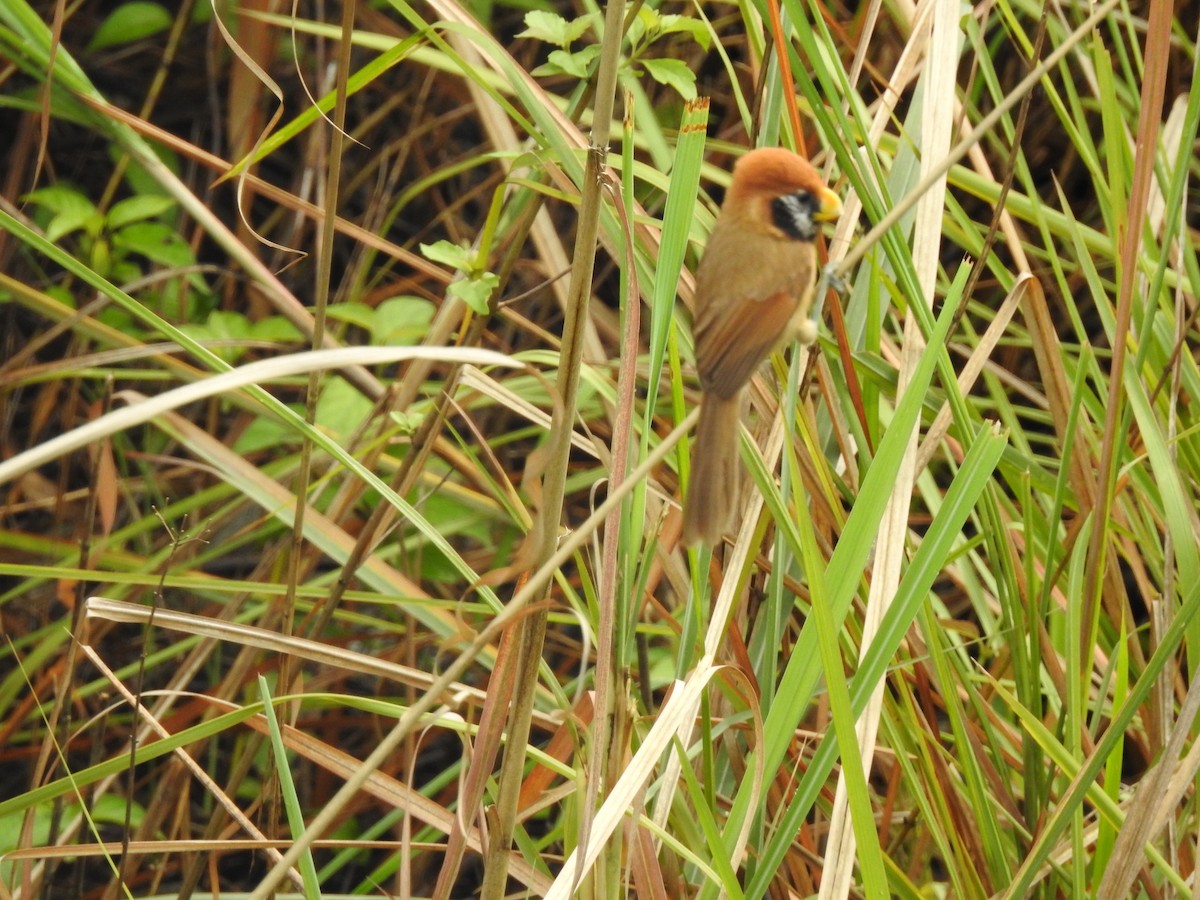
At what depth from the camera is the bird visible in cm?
123

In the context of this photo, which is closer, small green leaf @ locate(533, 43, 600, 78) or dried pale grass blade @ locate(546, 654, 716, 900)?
dried pale grass blade @ locate(546, 654, 716, 900)

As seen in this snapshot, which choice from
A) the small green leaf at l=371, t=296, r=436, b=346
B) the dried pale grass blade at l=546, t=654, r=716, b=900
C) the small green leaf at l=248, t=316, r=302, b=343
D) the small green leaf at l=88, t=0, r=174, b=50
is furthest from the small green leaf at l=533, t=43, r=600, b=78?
the small green leaf at l=88, t=0, r=174, b=50

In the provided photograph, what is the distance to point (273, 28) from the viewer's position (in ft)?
10.3

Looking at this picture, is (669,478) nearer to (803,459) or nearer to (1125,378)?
(803,459)

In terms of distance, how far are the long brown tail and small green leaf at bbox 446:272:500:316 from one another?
1.38ft

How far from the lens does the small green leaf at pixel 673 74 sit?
150 centimetres

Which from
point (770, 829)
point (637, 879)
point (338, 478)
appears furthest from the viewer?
point (338, 478)

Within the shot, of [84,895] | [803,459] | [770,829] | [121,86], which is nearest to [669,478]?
[803,459]

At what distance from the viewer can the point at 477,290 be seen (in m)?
1.61

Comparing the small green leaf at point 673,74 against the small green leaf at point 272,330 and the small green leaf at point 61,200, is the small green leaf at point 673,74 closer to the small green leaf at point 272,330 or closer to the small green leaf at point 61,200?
the small green leaf at point 272,330

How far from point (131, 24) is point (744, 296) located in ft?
7.81

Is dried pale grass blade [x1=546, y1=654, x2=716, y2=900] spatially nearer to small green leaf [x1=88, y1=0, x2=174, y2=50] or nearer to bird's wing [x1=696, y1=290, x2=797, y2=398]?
bird's wing [x1=696, y1=290, x2=797, y2=398]

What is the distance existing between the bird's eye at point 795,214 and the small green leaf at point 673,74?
0.24 m

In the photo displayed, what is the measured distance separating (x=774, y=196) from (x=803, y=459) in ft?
1.46
